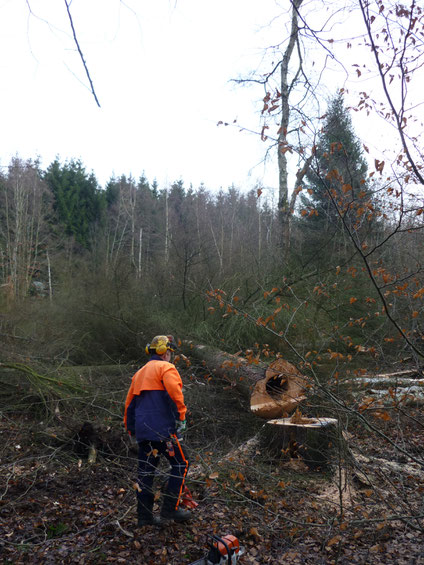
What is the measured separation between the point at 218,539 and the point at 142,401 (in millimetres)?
1396

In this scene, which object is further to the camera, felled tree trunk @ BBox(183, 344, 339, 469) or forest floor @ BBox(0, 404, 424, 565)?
felled tree trunk @ BBox(183, 344, 339, 469)

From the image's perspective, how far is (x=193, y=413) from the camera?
6.67 meters

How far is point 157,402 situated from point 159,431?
0.26m

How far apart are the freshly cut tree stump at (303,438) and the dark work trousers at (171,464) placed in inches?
64.8

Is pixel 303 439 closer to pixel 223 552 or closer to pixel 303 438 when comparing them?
pixel 303 438

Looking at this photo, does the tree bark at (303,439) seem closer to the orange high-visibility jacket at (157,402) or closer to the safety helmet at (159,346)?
Result: the orange high-visibility jacket at (157,402)

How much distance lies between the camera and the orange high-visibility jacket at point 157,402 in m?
4.16

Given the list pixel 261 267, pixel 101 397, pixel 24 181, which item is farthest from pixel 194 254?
pixel 24 181

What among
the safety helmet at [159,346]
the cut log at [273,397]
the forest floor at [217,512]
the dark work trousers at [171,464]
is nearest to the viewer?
the forest floor at [217,512]

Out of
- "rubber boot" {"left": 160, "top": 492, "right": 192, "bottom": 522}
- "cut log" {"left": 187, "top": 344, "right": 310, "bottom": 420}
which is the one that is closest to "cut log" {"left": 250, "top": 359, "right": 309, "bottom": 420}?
"cut log" {"left": 187, "top": 344, "right": 310, "bottom": 420}

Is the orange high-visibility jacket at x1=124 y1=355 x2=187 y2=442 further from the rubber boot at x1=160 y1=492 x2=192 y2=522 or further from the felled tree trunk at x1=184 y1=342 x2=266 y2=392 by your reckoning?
the felled tree trunk at x1=184 y1=342 x2=266 y2=392

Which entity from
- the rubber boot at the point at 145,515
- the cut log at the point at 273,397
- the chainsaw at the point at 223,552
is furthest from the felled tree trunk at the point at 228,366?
the chainsaw at the point at 223,552

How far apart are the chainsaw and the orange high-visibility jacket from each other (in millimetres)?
1023

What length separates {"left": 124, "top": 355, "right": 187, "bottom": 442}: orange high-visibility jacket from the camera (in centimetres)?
416
